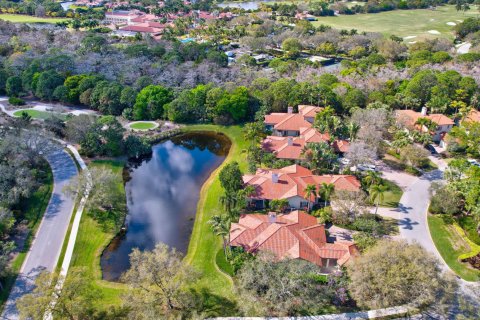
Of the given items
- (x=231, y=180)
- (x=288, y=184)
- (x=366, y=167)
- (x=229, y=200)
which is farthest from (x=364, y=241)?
(x=366, y=167)

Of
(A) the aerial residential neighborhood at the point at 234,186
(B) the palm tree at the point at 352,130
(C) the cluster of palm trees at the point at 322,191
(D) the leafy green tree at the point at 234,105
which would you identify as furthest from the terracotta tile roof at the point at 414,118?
(D) the leafy green tree at the point at 234,105

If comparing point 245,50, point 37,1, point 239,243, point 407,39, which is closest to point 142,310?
point 239,243

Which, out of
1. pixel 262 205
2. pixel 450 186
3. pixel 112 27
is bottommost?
pixel 262 205

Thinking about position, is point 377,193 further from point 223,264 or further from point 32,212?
point 32,212

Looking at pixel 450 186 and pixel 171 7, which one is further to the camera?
pixel 171 7

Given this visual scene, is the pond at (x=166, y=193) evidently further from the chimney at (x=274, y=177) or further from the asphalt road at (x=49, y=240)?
the chimney at (x=274, y=177)

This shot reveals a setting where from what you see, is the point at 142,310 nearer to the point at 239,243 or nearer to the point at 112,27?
the point at 239,243

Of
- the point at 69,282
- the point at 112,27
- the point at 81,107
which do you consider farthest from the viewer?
the point at 112,27
